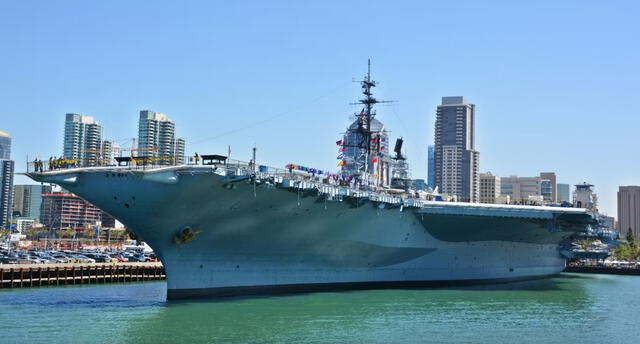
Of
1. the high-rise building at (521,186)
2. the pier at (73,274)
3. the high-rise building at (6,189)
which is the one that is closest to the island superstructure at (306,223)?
the pier at (73,274)

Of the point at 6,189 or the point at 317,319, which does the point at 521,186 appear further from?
the point at 317,319

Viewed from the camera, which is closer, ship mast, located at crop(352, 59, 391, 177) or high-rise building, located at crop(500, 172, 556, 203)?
ship mast, located at crop(352, 59, 391, 177)

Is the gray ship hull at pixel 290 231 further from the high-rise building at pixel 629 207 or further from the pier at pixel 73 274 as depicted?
the high-rise building at pixel 629 207

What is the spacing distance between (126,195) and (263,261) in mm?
6237

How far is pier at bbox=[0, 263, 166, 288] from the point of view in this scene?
3200 cm

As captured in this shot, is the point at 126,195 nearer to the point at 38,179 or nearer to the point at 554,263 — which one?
the point at 38,179

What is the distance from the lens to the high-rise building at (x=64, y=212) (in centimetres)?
12181

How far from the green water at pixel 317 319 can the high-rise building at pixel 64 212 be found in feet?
323

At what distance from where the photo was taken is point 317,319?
20484 millimetres

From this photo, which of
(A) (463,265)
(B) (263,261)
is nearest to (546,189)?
(A) (463,265)

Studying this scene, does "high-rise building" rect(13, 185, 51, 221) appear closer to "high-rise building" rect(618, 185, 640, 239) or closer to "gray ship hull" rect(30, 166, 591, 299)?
"high-rise building" rect(618, 185, 640, 239)

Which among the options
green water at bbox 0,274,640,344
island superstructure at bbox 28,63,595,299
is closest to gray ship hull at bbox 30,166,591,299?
island superstructure at bbox 28,63,595,299

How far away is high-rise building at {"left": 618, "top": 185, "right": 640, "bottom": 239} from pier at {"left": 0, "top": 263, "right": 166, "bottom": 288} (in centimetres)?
14466

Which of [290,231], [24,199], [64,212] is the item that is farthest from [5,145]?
[290,231]
